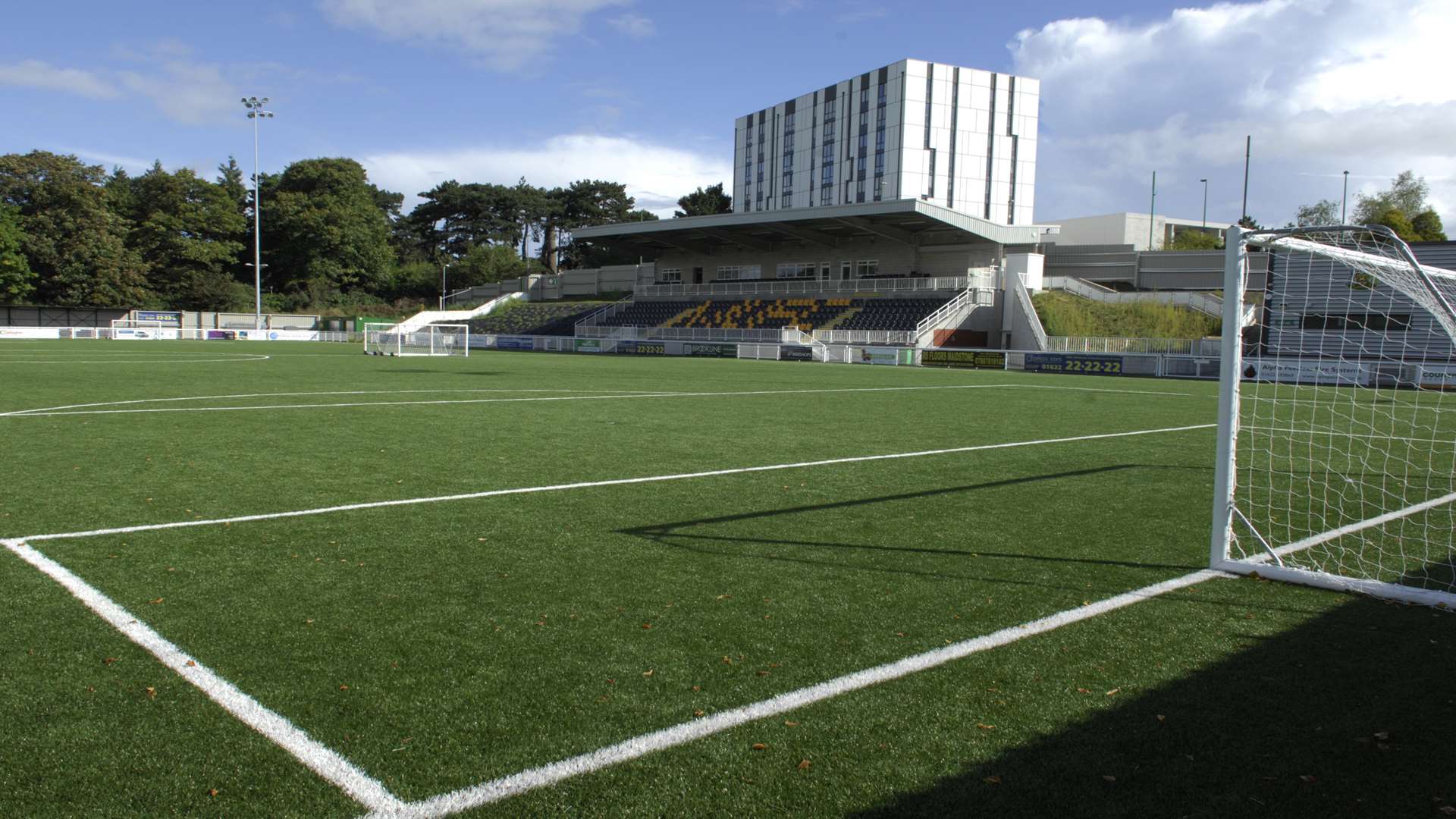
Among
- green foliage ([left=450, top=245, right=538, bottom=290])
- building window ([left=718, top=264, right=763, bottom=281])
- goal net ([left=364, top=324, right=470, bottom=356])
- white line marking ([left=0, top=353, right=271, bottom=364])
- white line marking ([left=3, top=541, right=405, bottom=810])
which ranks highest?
green foliage ([left=450, top=245, right=538, bottom=290])

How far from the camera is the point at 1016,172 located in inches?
3305

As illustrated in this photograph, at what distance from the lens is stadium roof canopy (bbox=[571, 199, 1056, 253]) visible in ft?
162

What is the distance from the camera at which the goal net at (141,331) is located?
57.2 m

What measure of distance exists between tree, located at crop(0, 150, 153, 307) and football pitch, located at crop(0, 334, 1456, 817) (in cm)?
7237

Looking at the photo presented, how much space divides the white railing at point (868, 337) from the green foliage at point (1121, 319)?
699 centimetres

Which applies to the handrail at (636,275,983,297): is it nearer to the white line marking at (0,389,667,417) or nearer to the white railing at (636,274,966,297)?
the white railing at (636,274,966,297)

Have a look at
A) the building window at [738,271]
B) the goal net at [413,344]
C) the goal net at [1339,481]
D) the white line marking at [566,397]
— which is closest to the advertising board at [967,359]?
the white line marking at [566,397]

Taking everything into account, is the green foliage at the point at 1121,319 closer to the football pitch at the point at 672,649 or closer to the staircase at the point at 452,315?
the football pitch at the point at 672,649

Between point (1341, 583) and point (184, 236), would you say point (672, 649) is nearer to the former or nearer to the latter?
point (1341, 583)

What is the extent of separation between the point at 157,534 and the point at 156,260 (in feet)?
268

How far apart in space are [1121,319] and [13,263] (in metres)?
72.7

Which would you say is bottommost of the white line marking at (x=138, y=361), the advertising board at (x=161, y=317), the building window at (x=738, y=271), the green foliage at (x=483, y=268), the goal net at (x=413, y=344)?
the white line marking at (x=138, y=361)

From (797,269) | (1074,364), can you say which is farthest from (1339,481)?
(797,269)

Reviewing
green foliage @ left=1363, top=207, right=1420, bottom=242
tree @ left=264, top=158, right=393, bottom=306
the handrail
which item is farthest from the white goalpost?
green foliage @ left=1363, top=207, right=1420, bottom=242
